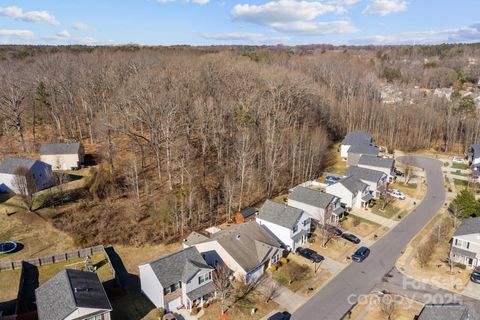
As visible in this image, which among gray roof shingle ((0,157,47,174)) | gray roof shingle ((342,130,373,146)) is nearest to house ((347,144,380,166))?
gray roof shingle ((342,130,373,146))

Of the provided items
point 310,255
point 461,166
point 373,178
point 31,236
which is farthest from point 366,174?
point 31,236

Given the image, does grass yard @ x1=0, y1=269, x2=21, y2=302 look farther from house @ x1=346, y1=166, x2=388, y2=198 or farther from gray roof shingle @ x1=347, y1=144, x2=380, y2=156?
gray roof shingle @ x1=347, y1=144, x2=380, y2=156

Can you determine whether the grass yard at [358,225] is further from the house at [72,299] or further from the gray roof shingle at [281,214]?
the house at [72,299]

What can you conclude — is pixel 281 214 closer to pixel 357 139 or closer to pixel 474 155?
pixel 357 139

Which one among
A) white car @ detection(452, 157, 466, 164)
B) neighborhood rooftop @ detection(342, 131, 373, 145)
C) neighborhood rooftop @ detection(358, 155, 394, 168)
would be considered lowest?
white car @ detection(452, 157, 466, 164)

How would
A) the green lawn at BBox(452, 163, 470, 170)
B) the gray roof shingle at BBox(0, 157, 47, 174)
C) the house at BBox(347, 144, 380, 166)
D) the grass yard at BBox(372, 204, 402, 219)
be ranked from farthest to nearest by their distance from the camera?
the green lawn at BBox(452, 163, 470, 170) → the house at BBox(347, 144, 380, 166) → the grass yard at BBox(372, 204, 402, 219) → the gray roof shingle at BBox(0, 157, 47, 174)

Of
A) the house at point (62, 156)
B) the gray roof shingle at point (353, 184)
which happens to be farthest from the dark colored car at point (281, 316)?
the house at point (62, 156)
